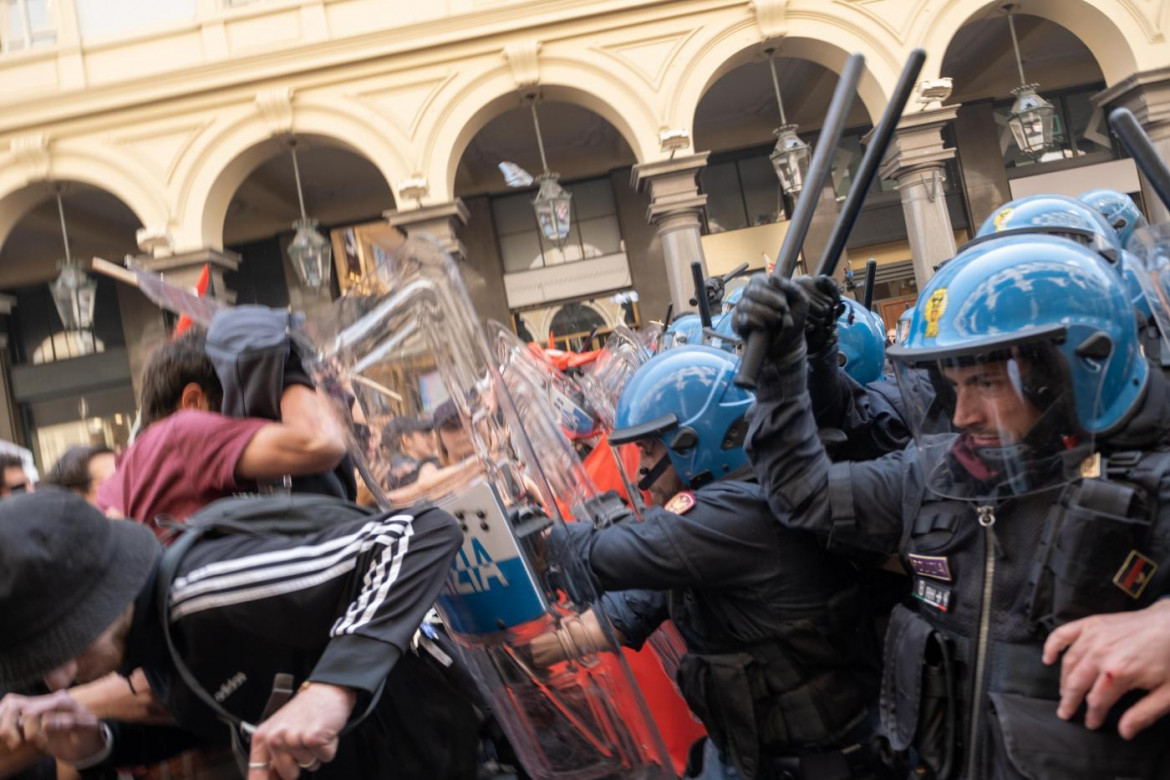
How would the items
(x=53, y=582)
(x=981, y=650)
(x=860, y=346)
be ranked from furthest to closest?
1. (x=860, y=346)
2. (x=981, y=650)
3. (x=53, y=582)

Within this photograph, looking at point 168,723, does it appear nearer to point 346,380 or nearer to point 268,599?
point 268,599

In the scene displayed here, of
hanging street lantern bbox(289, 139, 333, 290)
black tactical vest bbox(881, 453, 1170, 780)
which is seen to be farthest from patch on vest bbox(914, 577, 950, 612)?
hanging street lantern bbox(289, 139, 333, 290)

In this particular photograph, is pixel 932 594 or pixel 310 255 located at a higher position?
pixel 310 255

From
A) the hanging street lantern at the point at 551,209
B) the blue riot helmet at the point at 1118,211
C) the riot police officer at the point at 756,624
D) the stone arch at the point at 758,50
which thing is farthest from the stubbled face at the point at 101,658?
the stone arch at the point at 758,50

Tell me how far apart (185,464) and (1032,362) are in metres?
1.59

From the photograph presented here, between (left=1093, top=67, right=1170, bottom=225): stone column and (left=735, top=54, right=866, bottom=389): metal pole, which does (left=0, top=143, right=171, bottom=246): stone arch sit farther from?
(left=1093, top=67, right=1170, bottom=225): stone column

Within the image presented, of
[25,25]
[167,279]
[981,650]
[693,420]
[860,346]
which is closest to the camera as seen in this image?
[981,650]

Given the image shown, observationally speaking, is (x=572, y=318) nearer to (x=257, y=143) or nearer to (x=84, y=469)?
(x=257, y=143)

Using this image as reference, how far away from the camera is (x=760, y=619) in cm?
192

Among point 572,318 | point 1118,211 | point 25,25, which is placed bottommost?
point 1118,211

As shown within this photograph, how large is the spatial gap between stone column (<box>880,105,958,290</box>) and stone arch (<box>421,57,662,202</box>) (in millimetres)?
3111

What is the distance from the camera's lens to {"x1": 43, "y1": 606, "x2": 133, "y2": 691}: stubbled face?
131cm

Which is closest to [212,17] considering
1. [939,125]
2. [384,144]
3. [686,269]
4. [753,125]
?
[384,144]

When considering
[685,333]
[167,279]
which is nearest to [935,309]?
[685,333]
